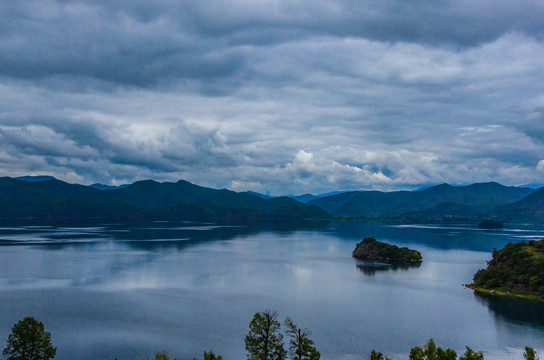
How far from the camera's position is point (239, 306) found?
292 feet

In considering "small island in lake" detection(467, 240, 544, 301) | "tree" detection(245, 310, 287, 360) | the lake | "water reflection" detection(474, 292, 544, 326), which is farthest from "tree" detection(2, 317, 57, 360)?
"small island in lake" detection(467, 240, 544, 301)

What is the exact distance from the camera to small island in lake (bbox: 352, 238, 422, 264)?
542 feet

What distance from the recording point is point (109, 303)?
292 feet

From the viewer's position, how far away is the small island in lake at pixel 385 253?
165m

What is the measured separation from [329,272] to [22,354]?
326 ft

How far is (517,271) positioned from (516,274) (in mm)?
1204

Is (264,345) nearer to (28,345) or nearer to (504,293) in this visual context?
(28,345)

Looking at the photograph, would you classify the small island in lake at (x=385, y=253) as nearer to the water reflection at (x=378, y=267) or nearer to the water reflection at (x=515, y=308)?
the water reflection at (x=378, y=267)

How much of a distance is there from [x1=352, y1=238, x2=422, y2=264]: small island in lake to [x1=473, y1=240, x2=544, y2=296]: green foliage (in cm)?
4722

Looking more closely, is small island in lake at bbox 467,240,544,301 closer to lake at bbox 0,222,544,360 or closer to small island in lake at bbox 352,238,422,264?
lake at bbox 0,222,544,360

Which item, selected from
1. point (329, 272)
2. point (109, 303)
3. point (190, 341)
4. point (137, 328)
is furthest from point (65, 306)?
point (329, 272)

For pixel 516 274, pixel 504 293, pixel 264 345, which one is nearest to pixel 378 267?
pixel 516 274

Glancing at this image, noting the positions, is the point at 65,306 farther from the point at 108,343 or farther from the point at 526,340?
the point at 526,340

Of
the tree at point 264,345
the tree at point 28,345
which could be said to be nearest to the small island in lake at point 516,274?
the tree at point 264,345
